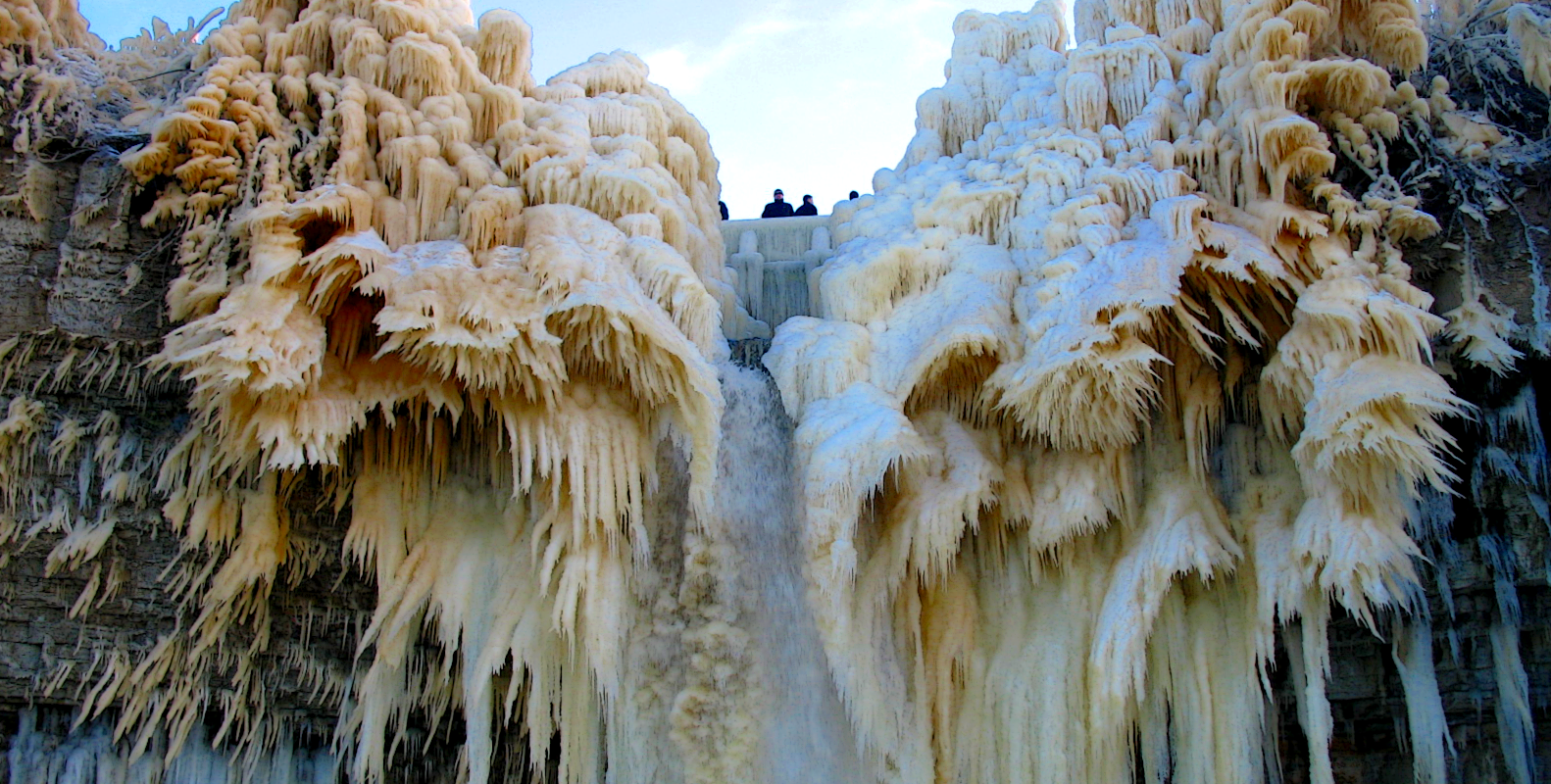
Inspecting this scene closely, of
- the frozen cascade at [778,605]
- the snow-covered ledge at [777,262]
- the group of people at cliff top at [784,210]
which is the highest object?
the group of people at cliff top at [784,210]

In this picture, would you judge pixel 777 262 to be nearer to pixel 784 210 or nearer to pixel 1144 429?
pixel 784 210

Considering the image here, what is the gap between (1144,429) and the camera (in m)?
8.70

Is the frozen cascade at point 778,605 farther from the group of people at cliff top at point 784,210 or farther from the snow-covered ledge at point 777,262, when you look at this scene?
the group of people at cliff top at point 784,210

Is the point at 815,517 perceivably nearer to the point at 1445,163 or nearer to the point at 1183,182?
the point at 1183,182

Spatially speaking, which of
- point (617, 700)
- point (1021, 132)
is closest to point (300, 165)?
point (617, 700)

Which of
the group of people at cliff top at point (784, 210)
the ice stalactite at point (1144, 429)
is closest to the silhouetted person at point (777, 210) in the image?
the group of people at cliff top at point (784, 210)

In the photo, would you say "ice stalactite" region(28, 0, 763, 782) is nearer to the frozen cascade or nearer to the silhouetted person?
the frozen cascade

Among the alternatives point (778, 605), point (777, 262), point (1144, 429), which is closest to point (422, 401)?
point (778, 605)

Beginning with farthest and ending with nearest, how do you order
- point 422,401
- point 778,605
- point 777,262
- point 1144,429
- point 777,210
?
1. point 777,210
2. point 777,262
3. point 1144,429
4. point 778,605
5. point 422,401

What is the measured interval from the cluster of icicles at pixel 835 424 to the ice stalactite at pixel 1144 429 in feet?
0.09

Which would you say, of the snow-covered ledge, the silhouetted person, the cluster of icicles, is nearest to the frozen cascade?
the cluster of icicles

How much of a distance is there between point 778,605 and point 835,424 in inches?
52.6

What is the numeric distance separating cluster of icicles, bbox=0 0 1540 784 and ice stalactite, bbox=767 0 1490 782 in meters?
0.03

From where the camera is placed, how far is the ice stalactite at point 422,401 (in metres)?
7.85
